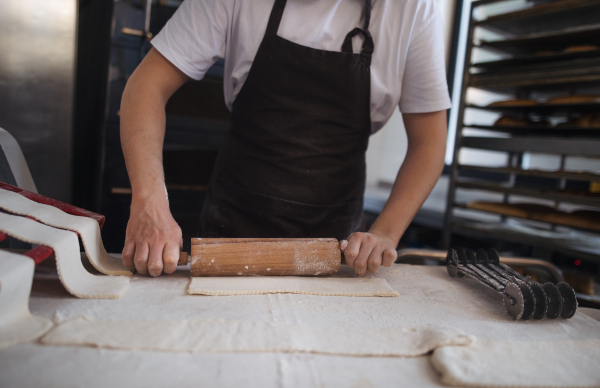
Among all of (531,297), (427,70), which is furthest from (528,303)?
(427,70)

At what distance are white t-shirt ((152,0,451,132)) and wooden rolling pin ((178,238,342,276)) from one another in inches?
22.5

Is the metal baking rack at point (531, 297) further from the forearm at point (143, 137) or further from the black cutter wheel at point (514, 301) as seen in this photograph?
the forearm at point (143, 137)

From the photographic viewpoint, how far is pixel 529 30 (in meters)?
2.65

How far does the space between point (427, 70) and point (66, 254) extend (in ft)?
3.60

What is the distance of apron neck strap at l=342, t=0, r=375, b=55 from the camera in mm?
1267

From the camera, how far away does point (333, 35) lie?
50.6 inches

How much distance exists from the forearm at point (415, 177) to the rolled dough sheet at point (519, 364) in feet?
1.61

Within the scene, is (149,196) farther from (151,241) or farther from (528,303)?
(528,303)

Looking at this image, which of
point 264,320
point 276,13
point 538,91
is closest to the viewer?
point 264,320

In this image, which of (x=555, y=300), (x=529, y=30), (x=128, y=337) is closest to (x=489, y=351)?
(x=555, y=300)

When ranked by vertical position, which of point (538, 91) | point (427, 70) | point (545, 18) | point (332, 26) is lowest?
point (427, 70)

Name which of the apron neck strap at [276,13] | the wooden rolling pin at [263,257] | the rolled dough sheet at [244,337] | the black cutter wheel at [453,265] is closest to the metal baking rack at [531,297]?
the black cutter wheel at [453,265]

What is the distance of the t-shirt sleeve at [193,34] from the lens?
3.86 feet

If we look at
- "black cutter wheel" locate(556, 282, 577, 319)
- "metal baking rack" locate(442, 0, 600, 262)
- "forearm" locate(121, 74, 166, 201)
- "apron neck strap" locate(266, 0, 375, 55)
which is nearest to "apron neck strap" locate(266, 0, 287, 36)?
"apron neck strap" locate(266, 0, 375, 55)
